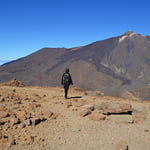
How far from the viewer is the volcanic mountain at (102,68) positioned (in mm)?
62022

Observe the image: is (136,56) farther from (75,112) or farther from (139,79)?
(75,112)

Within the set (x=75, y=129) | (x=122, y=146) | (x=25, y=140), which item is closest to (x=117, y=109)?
(x=75, y=129)

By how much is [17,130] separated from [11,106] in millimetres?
2301

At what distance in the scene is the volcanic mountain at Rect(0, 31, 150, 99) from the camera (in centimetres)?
6202

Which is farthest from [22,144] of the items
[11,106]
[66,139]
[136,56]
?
[136,56]

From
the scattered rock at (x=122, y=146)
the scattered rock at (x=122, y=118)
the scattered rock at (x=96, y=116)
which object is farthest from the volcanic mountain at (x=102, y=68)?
the scattered rock at (x=122, y=146)

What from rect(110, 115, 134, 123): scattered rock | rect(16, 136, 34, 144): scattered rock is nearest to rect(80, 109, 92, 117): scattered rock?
rect(110, 115, 134, 123): scattered rock

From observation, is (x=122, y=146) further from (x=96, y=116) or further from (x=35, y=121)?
(x=35, y=121)

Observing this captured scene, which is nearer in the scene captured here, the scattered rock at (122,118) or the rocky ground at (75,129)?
the rocky ground at (75,129)

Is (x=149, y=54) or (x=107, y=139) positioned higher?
(x=149, y=54)

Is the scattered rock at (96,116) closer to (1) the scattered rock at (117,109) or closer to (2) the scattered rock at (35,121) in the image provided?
(1) the scattered rock at (117,109)

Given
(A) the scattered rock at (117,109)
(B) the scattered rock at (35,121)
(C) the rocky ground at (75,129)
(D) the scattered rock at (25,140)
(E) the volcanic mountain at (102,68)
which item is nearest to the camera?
(D) the scattered rock at (25,140)

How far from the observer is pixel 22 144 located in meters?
4.11

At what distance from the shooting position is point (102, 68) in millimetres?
74000
